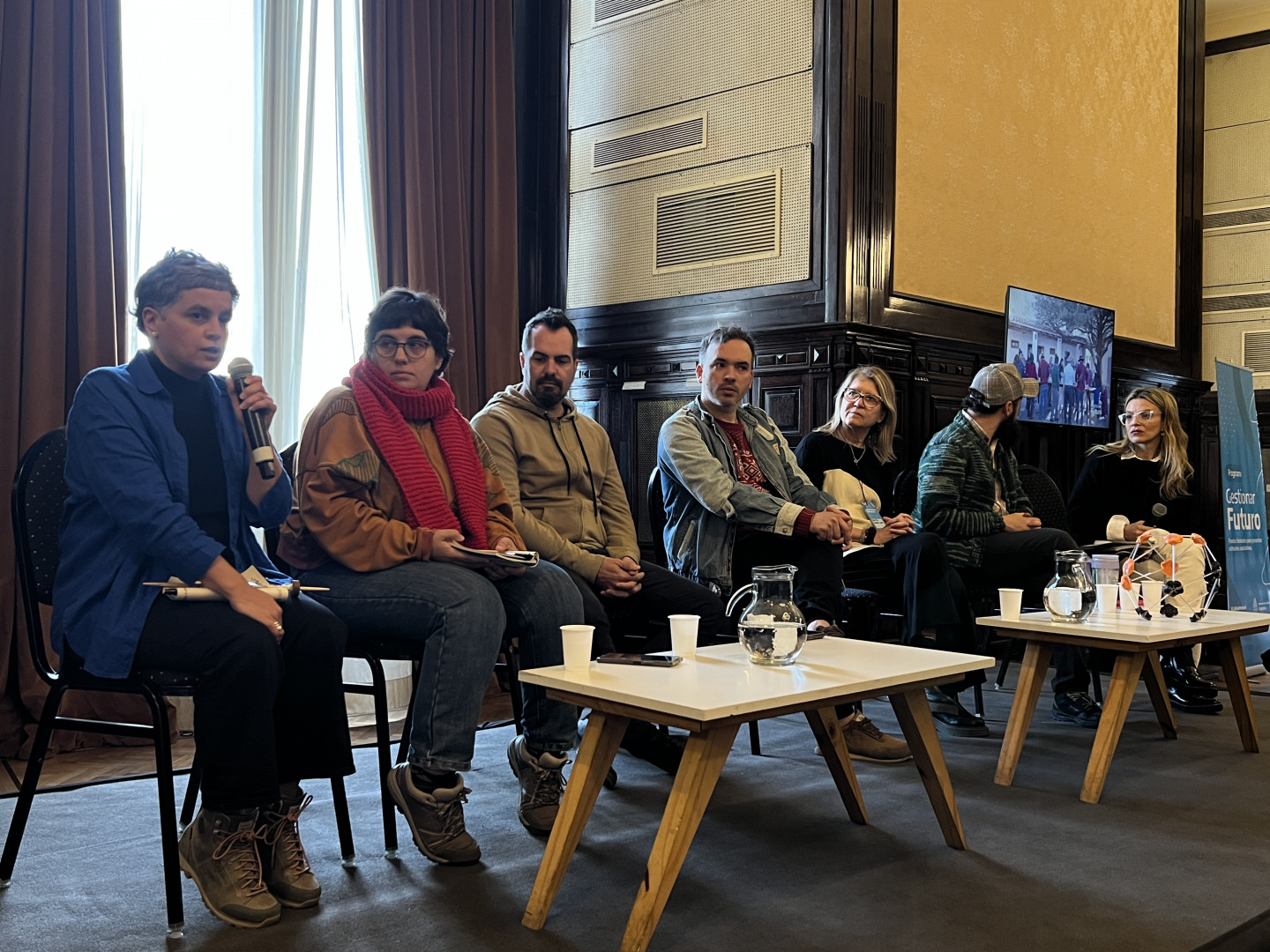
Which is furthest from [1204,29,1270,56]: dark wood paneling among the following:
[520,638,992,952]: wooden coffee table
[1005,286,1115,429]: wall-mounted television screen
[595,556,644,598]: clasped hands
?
[520,638,992,952]: wooden coffee table

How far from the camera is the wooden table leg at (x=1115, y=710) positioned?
2.66 metres

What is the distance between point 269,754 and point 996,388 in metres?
2.67

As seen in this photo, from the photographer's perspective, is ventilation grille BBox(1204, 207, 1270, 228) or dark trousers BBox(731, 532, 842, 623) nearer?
dark trousers BBox(731, 532, 842, 623)

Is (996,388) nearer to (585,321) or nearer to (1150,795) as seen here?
(1150,795)

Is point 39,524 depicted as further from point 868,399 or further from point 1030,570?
point 1030,570

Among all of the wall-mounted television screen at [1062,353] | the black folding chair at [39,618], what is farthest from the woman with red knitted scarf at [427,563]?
the wall-mounted television screen at [1062,353]

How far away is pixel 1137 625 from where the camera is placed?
9.55ft

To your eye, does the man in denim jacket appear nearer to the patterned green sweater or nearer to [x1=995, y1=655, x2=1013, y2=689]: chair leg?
the patterned green sweater

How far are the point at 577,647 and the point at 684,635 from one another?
34cm

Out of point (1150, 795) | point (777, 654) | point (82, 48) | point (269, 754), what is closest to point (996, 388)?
point (1150, 795)

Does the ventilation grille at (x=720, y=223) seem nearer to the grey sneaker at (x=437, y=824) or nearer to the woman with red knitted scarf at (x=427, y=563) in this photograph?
the woman with red knitted scarf at (x=427, y=563)

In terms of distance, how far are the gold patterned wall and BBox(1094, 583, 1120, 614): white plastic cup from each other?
1.86 meters

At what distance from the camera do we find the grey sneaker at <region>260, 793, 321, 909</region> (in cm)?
190

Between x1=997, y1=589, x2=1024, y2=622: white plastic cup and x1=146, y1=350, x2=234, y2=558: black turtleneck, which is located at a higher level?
x1=146, y1=350, x2=234, y2=558: black turtleneck
